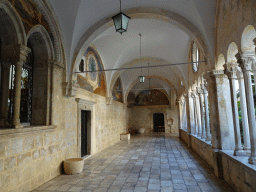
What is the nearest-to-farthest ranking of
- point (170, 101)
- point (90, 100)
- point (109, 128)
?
point (90, 100)
point (109, 128)
point (170, 101)

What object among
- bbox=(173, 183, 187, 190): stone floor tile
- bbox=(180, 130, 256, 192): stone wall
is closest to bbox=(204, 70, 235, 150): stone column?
bbox=(180, 130, 256, 192): stone wall

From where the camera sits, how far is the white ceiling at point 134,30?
5.26 meters

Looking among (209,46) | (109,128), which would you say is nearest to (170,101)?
(109,128)

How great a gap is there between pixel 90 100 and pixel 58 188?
4.44m

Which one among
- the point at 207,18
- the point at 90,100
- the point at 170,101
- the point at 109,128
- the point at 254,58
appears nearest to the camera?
the point at 254,58

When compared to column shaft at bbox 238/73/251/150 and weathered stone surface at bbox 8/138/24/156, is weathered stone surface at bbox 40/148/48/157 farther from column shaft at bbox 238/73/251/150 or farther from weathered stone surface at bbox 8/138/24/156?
column shaft at bbox 238/73/251/150

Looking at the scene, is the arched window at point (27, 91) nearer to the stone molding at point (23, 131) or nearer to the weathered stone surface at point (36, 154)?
the stone molding at point (23, 131)

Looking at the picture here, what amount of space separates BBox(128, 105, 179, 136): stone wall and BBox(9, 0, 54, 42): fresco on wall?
15.2 meters

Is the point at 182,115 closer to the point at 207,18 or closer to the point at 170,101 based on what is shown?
the point at 170,101

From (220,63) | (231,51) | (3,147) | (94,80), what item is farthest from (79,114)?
(231,51)

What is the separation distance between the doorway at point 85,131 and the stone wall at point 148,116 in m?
11.1

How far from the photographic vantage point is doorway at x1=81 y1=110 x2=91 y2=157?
7944 millimetres

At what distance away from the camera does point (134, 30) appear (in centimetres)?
798

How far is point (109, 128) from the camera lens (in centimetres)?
1126
